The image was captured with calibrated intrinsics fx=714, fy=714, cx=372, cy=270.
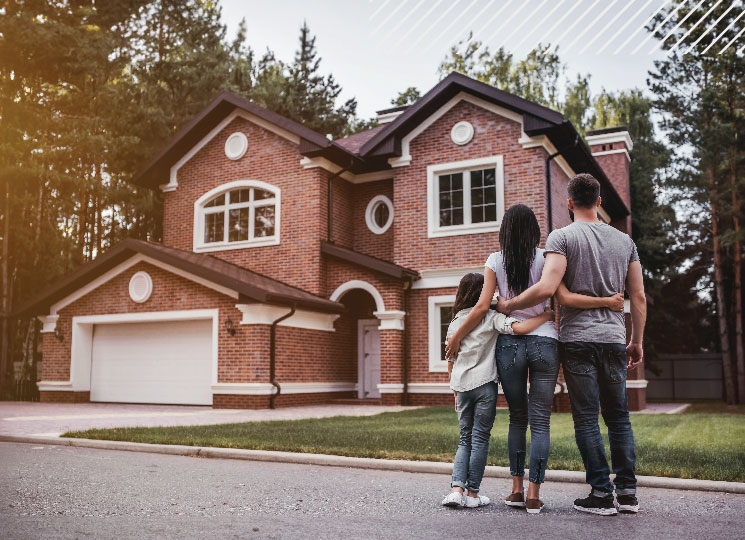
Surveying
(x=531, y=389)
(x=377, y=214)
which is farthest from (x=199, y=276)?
(x=531, y=389)

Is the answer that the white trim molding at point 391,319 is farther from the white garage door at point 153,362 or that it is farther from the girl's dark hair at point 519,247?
the girl's dark hair at point 519,247

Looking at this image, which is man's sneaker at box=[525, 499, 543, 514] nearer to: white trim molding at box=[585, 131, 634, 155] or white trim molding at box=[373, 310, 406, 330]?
white trim molding at box=[373, 310, 406, 330]

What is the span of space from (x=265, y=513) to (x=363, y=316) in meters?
14.1

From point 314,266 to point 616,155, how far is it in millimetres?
10813

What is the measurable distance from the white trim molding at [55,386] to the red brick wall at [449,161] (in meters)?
8.62

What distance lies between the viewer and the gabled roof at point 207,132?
17.6 meters

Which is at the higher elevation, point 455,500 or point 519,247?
point 519,247

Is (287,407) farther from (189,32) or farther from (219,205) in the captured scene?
(189,32)

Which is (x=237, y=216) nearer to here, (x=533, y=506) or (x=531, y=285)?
(x=531, y=285)

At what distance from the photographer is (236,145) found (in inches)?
760

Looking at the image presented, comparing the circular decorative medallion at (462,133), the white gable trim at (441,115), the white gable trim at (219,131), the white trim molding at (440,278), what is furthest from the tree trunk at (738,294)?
the white gable trim at (219,131)

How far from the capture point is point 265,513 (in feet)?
15.1

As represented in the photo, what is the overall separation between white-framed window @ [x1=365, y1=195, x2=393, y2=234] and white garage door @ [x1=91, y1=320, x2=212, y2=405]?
5.07m

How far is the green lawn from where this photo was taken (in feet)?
21.2
